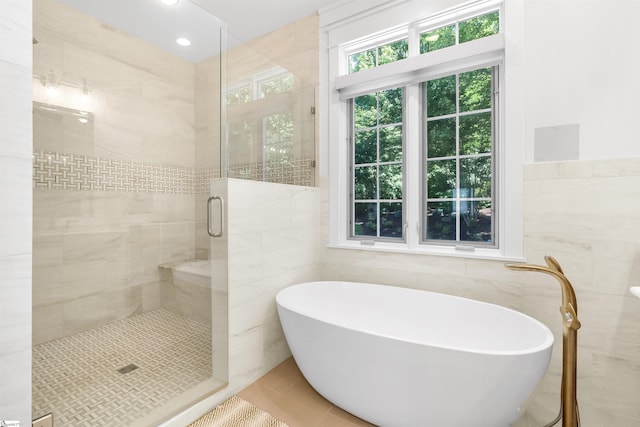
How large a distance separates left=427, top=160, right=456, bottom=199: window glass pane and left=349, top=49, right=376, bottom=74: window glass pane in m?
1.02

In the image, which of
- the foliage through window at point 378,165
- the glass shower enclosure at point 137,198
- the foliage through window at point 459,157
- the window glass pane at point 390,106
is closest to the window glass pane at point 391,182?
the foliage through window at point 378,165

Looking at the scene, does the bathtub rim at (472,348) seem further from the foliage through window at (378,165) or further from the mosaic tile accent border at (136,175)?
the mosaic tile accent border at (136,175)

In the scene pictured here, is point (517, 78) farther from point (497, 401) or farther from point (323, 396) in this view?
point (323, 396)

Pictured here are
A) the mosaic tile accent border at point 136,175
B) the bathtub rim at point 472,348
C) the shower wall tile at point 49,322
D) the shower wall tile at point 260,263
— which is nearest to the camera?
the bathtub rim at point 472,348

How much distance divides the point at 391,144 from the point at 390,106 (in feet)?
1.04

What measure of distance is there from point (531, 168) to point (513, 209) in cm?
27

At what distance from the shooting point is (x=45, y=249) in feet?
4.84

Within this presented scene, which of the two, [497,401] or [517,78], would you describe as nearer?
[497,401]

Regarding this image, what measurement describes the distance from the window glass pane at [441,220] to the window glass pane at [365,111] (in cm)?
88

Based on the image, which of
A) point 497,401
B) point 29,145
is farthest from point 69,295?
point 497,401

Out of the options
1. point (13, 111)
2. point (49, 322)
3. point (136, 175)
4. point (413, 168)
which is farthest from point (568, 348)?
point (136, 175)

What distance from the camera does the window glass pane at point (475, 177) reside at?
6.63 feet

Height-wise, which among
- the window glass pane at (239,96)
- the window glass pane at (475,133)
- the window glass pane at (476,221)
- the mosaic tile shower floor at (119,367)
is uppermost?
the window glass pane at (239,96)

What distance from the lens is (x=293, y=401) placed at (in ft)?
5.68
